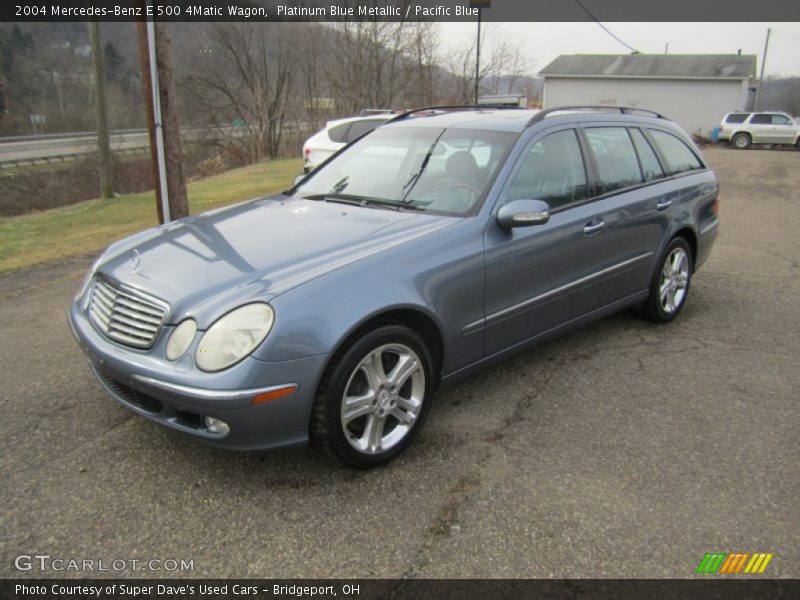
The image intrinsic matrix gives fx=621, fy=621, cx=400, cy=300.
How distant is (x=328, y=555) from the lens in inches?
95.3

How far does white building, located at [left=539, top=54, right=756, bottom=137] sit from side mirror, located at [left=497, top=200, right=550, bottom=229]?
38073mm

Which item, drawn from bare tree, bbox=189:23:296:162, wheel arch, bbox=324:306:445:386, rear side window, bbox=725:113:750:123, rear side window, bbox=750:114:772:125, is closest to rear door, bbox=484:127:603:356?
wheel arch, bbox=324:306:445:386

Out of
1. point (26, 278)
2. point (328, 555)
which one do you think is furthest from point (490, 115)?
point (26, 278)

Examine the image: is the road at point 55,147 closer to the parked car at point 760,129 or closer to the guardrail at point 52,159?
the guardrail at point 52,159

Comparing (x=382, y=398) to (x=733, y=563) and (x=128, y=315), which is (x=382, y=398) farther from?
(x=733, y=563)

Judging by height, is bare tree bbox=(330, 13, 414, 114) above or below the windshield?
above

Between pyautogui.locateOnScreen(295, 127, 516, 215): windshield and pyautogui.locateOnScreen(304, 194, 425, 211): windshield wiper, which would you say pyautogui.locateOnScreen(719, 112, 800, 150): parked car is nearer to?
pyautogui.locateOnScreen(295, 127, 516, 215): windshield

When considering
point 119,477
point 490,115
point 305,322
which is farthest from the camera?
point 490,115

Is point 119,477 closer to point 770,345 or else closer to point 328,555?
point 328,555

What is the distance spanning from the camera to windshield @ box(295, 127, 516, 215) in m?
3.66

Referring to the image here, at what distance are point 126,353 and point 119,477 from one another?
23.7 inches

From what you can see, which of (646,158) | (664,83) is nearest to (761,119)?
(664,83)

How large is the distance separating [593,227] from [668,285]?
138 centimetres

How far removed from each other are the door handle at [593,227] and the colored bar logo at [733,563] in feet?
6.90
